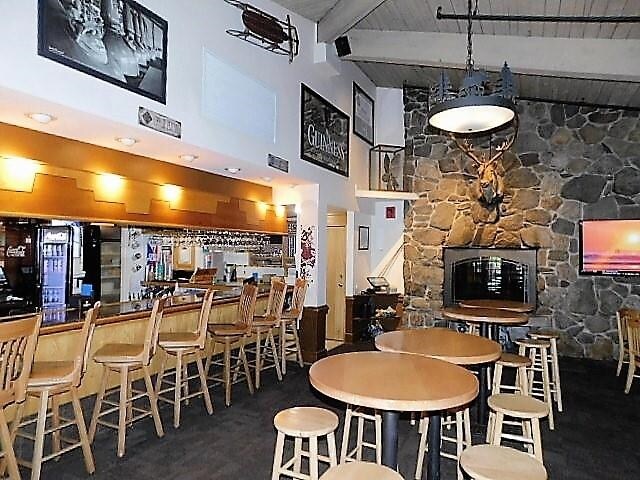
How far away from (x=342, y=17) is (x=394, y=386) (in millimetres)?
4437

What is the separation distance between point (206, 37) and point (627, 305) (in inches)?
238

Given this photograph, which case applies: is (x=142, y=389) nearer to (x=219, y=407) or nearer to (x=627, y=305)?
(x=219, y=407)

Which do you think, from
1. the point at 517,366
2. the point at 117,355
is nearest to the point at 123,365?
the point at 117,355

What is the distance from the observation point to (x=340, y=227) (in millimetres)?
7797


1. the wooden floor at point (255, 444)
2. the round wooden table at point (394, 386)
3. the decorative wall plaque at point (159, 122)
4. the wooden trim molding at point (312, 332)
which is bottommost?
the wooden floor at point (255, 444)

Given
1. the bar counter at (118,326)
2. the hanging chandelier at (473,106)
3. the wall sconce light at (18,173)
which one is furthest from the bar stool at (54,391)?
the hanging chandelier at (473,106)

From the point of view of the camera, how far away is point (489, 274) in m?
7.29

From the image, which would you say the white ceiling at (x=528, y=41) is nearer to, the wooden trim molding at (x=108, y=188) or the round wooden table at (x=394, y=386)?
the wooden trim molding at (x=108, y=188)

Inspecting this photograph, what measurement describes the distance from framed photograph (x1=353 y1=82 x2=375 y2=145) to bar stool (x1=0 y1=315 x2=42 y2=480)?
5.72 m

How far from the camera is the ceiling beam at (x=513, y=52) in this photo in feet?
15.8

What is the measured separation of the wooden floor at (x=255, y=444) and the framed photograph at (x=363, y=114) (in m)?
4.30

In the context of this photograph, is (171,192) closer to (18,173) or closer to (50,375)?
(18,173)

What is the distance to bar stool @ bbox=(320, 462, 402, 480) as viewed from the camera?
2008 mm

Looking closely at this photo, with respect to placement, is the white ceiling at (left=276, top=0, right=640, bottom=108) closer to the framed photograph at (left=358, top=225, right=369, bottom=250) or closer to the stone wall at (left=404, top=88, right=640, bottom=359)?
the stone wall at (left=404, top=88, right=640, bottom=359)
